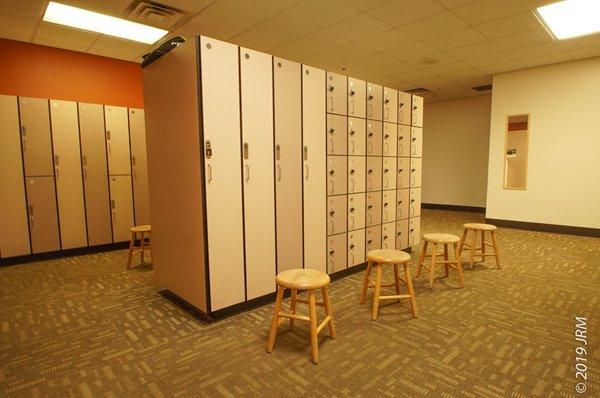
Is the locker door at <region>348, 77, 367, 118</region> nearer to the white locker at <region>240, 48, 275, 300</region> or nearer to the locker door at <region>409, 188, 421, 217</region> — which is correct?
the white locker at <region>240, 48, 275, 300</region>

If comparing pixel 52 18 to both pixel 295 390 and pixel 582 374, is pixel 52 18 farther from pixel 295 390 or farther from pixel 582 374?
pixel 582 374

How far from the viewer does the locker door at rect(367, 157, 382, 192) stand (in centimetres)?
374

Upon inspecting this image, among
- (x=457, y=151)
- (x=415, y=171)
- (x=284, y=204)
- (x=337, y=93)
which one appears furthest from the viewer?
(x=457, y=151)

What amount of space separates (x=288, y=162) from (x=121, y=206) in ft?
10.3

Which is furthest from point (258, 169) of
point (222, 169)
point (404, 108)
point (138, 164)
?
point (138, 164)

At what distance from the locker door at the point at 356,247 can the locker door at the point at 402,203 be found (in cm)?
79

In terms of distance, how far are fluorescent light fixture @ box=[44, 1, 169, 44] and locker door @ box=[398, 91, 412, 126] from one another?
308cm

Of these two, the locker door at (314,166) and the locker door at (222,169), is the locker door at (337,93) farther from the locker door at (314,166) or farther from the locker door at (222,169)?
the locker door at (222,169)

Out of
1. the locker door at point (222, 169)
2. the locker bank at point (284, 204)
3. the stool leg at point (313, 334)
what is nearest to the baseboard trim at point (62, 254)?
the locker bank at point (284, 204)

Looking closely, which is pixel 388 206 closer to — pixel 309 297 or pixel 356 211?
pixel 356 211

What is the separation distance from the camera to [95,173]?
4559 mm

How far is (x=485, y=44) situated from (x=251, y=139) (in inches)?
156

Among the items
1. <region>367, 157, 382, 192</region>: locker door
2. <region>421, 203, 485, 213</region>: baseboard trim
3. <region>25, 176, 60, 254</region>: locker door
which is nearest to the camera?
<region>367, 157, 382, 192</region>: locker door

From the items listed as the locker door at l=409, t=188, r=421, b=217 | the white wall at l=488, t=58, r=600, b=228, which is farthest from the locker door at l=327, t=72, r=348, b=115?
the white wall at l=488, t=58, r=600, b=228
